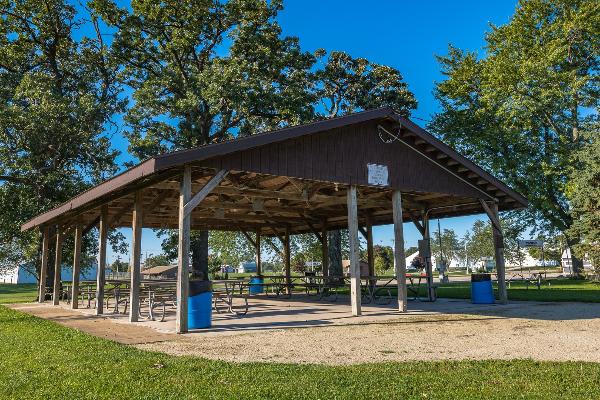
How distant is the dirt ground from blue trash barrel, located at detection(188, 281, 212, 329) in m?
0.35

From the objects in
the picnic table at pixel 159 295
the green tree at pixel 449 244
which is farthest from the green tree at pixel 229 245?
the green tree at pixel 449 244

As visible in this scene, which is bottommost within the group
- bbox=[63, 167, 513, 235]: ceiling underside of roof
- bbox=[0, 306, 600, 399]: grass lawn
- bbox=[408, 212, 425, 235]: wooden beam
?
bbox=[0, 306, 600, 399]: grass lawn

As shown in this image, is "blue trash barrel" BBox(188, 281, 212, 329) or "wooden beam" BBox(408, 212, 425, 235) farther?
"wooden beam" BBox(408, 212, 425, 235)

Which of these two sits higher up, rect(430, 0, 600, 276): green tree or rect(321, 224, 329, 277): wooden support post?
rect(430, 0, 600, 276): green tree

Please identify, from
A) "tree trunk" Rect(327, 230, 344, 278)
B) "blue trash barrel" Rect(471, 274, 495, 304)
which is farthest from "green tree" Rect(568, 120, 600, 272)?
"tree trunk" Rect(327, 230, 344, 278)

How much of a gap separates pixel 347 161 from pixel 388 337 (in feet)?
14.7

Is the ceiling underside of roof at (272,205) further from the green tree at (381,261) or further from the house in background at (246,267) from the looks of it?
the house in background at (246,267)

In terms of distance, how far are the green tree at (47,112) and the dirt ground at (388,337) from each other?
10.00m

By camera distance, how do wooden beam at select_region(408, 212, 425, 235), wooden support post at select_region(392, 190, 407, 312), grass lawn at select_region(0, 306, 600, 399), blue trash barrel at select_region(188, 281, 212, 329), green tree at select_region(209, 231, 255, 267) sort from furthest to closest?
1. green tree at select_region(209, 231, 255, 267)
2. wooden beam at select_region(408, 212, 425, 235)
3. wooden support post at select_region(392, 190, 407, 312)
4. blue trash barrel at select_region(188, 281, 212, 329)
5. grass lawn at select_region(0, 306, 600, 399)

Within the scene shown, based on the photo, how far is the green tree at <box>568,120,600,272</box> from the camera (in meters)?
20.6

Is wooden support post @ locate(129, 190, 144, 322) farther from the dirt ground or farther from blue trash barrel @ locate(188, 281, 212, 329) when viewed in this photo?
blue trash barrel @ locate(188, 281, 212, 329)

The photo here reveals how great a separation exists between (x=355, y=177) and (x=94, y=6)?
60.0ft

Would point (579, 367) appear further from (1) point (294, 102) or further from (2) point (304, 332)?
(1) point (294, 102)

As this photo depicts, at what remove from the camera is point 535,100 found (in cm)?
2586
